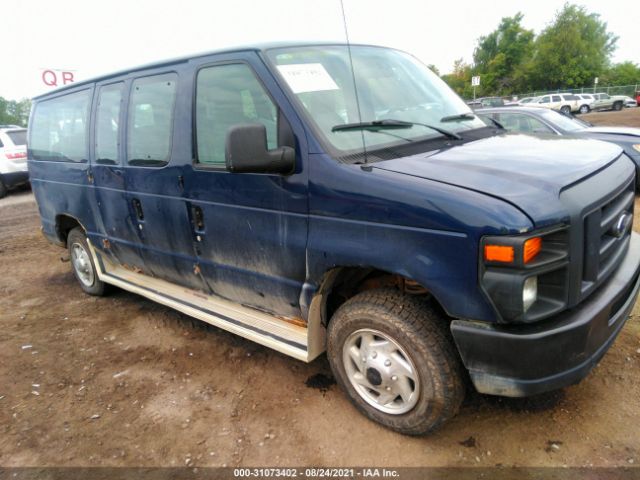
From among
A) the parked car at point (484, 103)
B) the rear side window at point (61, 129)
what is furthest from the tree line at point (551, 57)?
the rear side window at point (61, 129)

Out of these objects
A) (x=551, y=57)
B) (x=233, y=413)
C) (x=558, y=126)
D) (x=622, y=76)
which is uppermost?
(x=551, y=57)

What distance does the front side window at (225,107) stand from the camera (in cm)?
281

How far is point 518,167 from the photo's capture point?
2.33 meters

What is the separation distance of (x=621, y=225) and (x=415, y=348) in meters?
1.35

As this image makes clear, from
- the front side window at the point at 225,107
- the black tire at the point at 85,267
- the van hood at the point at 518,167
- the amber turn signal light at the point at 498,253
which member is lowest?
the black tire at the point at 85,267

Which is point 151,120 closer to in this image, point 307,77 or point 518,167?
point 307,77

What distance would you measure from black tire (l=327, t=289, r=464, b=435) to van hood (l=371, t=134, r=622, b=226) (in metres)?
0.70

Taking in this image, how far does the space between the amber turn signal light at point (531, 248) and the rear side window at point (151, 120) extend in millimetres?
2497

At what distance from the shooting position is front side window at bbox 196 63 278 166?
110 inches

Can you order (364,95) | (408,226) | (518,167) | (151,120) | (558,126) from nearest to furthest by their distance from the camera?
(408,226) → (518,167) → (364,95) → (151,120) → (558,126)

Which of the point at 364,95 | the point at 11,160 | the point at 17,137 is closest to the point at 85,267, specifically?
the point at 364,95

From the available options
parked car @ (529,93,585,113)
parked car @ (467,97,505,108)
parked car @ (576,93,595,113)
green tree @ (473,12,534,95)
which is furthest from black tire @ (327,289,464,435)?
green tree @ (473,12,534,95)

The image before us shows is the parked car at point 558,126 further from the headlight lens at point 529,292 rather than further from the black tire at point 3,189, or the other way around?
the black tire at point 3,189

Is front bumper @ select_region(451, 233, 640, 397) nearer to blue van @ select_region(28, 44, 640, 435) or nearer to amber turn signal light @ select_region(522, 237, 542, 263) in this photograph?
blue van @ select_region(28, 44, 640, 435)
